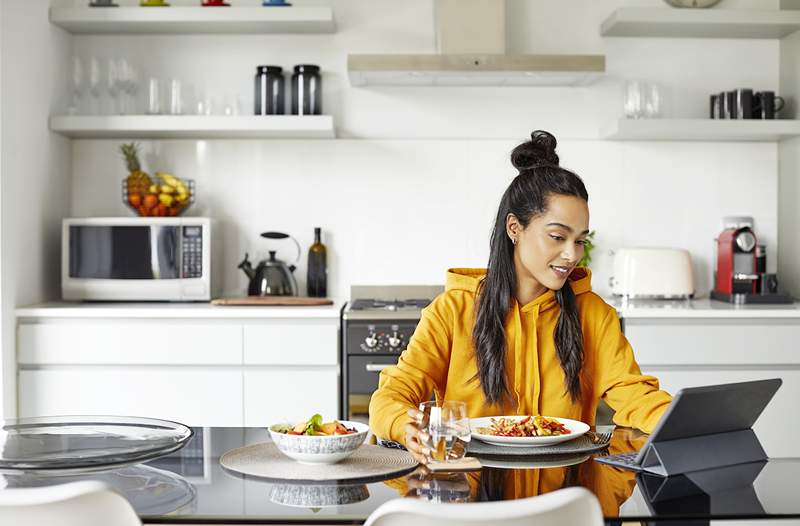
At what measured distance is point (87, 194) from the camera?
429cm

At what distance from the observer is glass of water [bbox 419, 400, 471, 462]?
1550mm

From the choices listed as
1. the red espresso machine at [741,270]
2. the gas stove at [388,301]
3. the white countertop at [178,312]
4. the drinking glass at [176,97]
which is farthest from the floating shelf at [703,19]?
the drinking glass at [176,97]

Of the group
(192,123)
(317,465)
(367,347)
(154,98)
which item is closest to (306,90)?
(192,123)

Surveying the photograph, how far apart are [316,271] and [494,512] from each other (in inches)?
122

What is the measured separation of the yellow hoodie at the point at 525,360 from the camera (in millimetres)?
2061

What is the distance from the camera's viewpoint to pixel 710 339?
3.65 m

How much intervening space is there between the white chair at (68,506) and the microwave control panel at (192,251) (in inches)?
109

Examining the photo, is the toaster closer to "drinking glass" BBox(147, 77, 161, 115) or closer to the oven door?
the oven door

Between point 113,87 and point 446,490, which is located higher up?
point 113,87

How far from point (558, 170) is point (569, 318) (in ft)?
1.05

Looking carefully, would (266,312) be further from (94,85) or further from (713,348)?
(713,348)

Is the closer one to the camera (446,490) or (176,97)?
(446,490)

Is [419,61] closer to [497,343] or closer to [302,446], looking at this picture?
[497,343]

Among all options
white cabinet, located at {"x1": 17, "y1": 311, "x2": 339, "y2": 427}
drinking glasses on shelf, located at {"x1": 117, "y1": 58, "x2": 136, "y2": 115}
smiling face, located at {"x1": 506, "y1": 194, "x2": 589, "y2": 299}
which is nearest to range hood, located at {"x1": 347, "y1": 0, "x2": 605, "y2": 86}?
drinking glasses on shelf, located at {"x1": 117, "y1": 58, "x2": 136, "y2": 115}
